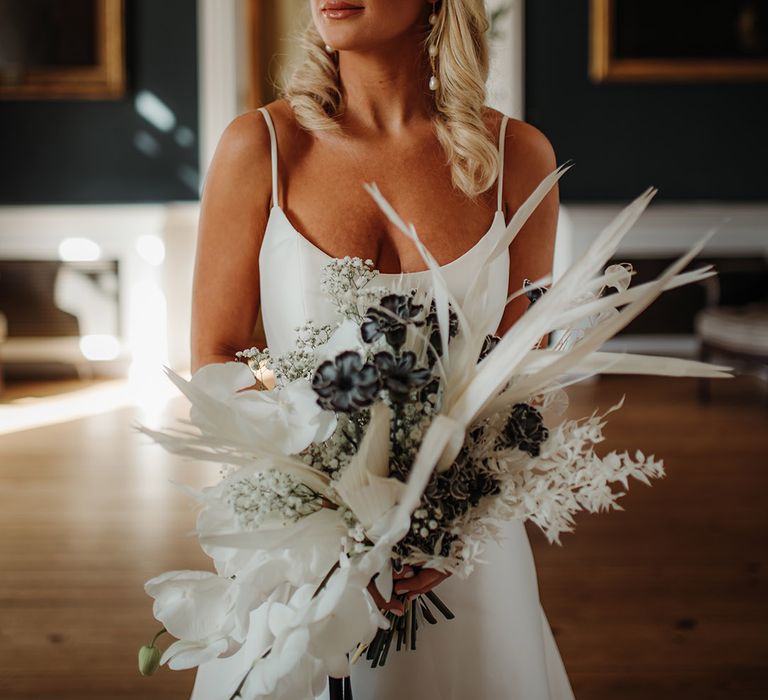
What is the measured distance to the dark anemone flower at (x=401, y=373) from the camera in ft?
2.15

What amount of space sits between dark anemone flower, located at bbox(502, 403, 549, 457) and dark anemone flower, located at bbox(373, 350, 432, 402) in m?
0.10

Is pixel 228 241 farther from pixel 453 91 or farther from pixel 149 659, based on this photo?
pixel 149 659

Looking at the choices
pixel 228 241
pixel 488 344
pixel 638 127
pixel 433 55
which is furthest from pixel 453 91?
pixel 638 127

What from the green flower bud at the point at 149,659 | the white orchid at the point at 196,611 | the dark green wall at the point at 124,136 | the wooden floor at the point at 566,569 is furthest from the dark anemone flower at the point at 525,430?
the dark green wall at the point at 124,136

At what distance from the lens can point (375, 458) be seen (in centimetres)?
68

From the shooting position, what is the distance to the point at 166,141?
5.95 m

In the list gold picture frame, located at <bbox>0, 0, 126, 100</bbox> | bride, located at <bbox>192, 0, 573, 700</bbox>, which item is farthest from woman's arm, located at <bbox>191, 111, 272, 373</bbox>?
gold picture frame, located at <bbox>0, 0, 126, 100</bbox>

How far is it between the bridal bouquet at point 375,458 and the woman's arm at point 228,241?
395 mm

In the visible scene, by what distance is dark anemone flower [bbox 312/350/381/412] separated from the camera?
631 millimetres

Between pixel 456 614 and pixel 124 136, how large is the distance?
5.53 meters

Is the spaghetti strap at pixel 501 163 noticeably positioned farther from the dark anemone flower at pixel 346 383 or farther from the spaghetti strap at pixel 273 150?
the dark anemone flower at pixel 346 383

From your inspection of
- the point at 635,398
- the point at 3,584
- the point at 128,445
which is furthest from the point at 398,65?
the point at 635,398

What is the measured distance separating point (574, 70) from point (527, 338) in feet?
18.9

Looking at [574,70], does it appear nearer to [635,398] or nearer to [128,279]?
[635,398]
